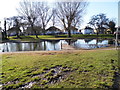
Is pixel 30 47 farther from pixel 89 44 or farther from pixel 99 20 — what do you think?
pixel 99 20

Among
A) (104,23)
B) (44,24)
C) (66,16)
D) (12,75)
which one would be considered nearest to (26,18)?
(44,24)

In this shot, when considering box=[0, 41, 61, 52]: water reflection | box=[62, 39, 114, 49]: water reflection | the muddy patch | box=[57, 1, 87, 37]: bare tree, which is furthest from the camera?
box=[57, 1, 87, 37]: bare tree

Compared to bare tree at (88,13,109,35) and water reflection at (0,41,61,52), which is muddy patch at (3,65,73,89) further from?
bare tree at (88,13,109,35)

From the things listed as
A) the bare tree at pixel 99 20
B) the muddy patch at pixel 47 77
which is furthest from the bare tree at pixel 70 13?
the muddy patch at pixel 47 77

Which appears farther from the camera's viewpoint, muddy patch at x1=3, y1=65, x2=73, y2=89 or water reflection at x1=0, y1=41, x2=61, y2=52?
water reflection at x1=0, y1=41, x2=61, y2=52

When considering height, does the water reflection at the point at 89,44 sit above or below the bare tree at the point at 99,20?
below

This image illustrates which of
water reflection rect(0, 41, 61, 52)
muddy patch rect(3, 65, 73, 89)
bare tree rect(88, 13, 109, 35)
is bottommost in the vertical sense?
muddy patch rect(3, 65, 73, 89)

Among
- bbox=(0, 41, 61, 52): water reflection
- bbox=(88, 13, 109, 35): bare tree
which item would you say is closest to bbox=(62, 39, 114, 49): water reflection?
bbox=(0, 41, 61, 52): water reflection

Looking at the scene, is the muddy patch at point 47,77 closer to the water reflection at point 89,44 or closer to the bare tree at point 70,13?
the water reflection at point 89,44

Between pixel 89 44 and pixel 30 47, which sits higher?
pixel 89 44

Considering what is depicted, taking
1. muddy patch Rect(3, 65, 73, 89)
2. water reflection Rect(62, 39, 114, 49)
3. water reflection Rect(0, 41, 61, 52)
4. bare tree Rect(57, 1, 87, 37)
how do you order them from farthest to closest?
bare tree Rect(57, 1, 87, 37), water reflection Rect(62, 39, 114, 49), water reflection Rect(0, 41, 61, 52), muddy patch Rect(3, 65, 73, 89)

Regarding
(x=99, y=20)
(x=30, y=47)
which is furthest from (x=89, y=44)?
(x=99, y=20)

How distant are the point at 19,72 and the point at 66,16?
29867 millimetres

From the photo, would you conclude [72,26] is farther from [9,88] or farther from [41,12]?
[9,88]
